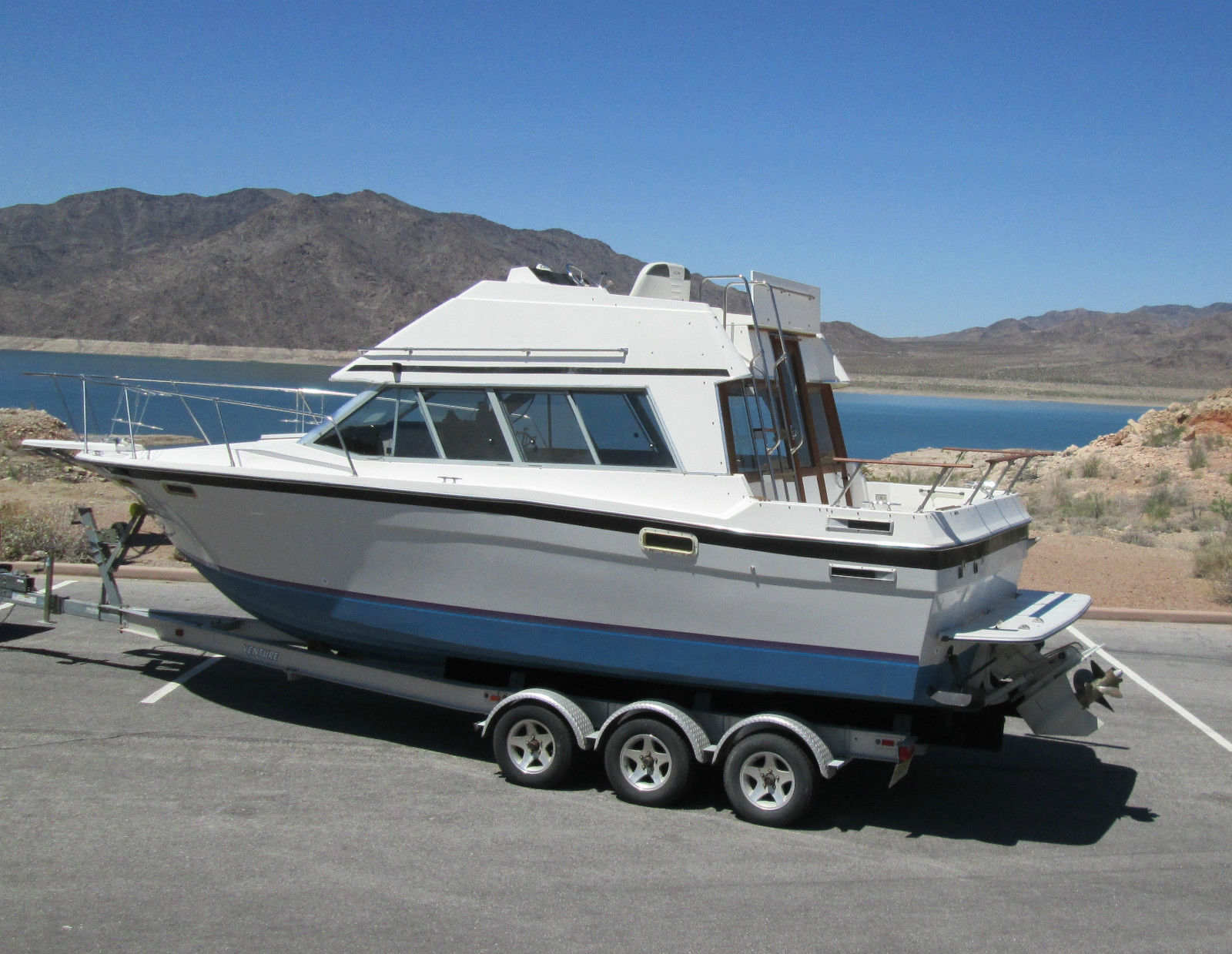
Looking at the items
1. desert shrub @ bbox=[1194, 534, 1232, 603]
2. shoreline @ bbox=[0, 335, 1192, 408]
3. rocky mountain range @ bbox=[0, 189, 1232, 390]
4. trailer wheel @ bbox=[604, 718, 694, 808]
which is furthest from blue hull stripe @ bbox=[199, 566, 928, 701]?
rocky mountain range @ bbox=[0, 189, 1232, 390]

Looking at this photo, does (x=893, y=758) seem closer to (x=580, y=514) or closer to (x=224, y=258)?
(x=580, y=514)

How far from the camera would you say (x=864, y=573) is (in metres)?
5.55

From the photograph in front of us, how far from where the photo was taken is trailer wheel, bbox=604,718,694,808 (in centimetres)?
605

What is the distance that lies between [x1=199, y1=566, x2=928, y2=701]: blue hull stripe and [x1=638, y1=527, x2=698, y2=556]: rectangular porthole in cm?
49

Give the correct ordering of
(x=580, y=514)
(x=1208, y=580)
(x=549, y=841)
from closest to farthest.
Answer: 1. (x=549, y=841)
2. (x=580, y=514)
3. (x=1208, y=580)

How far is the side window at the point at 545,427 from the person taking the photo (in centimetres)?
658

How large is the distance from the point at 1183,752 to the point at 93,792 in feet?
23.1

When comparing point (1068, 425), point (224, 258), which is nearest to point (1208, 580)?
point (1068, 425)

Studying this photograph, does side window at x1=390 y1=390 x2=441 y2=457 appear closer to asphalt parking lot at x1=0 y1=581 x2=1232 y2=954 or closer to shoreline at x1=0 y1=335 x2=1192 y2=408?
asphalt parking lot at x1=0 y1=581 x2=1232 y2=954

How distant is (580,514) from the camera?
6047 millimetres

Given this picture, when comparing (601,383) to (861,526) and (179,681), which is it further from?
(179,681)

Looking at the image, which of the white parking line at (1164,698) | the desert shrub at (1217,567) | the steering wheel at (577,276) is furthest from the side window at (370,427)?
the desert shrub at (1217,567)

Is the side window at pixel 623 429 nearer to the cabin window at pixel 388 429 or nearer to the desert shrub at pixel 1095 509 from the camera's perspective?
the cabin window at pixel 388 429

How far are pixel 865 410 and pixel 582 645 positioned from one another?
287 ft
